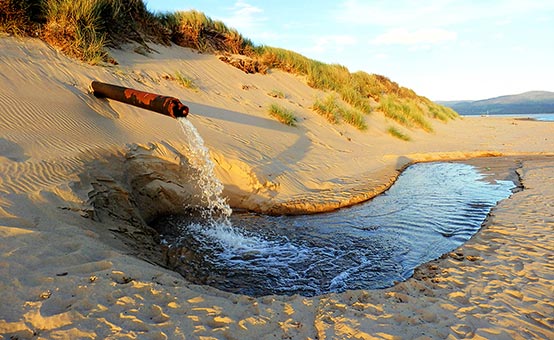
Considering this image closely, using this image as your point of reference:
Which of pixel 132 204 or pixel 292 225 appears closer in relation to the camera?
pixel 132 204

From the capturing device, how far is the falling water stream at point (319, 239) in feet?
11.7

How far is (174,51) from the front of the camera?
33.7 feet

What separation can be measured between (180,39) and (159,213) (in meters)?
7.57

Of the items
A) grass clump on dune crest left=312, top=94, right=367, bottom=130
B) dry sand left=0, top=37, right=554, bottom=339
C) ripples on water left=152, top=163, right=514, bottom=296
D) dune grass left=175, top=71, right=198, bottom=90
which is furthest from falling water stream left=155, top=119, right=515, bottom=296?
grass clump on dune crest left=312, top=94, right=367, bottom=130

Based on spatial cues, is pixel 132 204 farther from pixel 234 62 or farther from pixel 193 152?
pixel 234 62

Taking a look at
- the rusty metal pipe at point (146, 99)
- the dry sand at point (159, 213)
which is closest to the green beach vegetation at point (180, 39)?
the dry sand at point (159, 213)

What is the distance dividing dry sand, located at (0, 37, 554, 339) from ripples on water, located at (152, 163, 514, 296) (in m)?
0.33

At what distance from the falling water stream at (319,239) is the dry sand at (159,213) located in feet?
0.99

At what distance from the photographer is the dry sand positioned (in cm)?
233

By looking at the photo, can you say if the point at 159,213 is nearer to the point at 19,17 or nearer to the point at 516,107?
the point at 19,17

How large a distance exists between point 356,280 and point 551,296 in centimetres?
162

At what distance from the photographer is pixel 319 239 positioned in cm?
460

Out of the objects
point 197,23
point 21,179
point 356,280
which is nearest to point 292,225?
point 356,280

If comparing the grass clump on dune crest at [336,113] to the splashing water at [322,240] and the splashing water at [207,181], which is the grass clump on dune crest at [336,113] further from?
the splashing water at [207,181]
